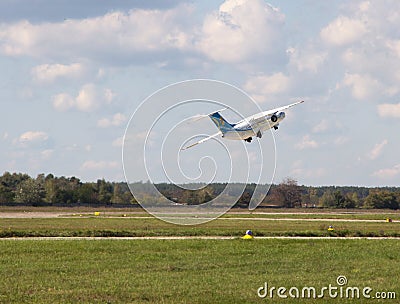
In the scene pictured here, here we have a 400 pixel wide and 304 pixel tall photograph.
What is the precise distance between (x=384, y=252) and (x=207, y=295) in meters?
14.2

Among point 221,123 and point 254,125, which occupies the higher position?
point 221,123

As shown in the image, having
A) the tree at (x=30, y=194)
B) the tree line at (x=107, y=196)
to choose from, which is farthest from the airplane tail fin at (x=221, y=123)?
the tree at (x=30, y=194)

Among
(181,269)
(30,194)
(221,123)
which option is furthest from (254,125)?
(30,194)

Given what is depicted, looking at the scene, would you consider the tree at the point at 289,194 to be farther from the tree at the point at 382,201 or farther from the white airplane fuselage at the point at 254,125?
the white airplane fuselage at the point at 254,125

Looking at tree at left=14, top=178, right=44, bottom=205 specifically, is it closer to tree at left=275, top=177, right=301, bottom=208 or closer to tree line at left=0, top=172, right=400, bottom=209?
tree line at left=0, top=172, right=400, bottom=209

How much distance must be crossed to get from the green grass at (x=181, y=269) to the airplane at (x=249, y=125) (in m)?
7.58

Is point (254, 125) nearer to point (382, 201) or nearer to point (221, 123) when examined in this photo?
point (221, 123)

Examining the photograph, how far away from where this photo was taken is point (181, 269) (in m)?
27.9

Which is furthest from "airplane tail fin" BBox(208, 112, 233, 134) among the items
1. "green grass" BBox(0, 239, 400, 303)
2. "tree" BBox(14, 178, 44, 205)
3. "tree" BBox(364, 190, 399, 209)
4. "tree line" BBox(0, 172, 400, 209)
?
"tree" BBox(364, 190, 399, 209)

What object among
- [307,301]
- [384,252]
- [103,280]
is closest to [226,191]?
[384,252]

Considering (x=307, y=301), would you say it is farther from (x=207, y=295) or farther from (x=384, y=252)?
(x=384, y=252)

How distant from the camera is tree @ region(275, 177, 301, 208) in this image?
16888cm

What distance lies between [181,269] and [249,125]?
1795 centimetres

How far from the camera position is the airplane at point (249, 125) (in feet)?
145
